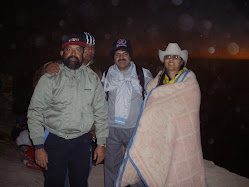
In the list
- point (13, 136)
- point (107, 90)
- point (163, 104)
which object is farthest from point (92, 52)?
point (13, 136)

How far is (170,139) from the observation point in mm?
2668

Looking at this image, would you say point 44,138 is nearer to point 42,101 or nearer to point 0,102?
point 42,101

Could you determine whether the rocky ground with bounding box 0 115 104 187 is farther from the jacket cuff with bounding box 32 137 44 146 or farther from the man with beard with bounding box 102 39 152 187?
the jacket cuff with bounding box 32 137 44 146

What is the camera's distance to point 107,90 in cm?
338

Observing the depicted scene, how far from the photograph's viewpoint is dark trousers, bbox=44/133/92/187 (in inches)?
95.6

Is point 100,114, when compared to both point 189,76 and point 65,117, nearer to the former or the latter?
point 65,117

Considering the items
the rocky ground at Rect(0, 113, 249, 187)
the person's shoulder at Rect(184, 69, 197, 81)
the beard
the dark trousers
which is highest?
the beard

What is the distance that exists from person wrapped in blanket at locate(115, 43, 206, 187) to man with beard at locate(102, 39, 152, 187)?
1.58 feet

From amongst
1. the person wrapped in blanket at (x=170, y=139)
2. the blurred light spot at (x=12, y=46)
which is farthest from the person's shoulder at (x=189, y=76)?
the blurred light spot at (x=12, y=46)

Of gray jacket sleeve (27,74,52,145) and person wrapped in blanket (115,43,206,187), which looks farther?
person wrapped in blanket (115,43,206,187)

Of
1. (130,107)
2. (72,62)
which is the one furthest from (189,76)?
(72,62)

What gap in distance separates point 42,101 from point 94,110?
2.24ft

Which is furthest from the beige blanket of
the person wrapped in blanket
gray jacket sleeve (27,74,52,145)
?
gray jacket sleeve (27,74,52,145)

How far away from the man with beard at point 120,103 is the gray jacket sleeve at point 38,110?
1178mm
